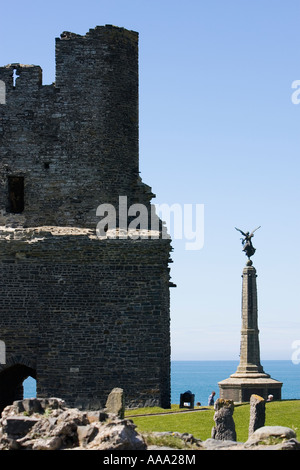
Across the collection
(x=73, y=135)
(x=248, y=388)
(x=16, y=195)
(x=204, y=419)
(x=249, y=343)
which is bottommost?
(x=204, y=419)

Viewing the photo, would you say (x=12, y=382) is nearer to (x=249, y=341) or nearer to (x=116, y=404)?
(x=249, y=341)

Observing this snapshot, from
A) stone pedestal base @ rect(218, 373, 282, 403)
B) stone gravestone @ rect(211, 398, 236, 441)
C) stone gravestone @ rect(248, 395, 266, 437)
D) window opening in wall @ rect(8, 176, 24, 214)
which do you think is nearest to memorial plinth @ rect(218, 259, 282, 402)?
stone pedestal base @ rect(218, 373, 282, 403)

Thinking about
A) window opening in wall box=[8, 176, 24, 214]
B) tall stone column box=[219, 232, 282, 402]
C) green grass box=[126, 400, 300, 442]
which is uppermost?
window opening in wall box=[8, 176, 24, 214]

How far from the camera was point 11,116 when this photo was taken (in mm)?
31547

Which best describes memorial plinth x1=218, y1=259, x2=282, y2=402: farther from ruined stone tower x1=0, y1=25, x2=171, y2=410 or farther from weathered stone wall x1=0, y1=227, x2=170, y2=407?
weathered stone wall x1=0, y1=227, x2=170, y2=407

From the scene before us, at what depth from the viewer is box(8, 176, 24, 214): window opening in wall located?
3141 centimetres

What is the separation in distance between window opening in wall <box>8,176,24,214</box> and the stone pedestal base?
8939 millimetres

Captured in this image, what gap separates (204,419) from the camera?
86.1ft

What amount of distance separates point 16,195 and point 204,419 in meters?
9.76

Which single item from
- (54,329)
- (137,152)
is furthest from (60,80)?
(54,329)

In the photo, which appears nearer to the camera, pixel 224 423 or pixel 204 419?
pixel 224 423

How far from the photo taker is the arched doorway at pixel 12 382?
105 feet

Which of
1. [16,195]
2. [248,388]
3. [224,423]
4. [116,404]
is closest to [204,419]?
[224,423]

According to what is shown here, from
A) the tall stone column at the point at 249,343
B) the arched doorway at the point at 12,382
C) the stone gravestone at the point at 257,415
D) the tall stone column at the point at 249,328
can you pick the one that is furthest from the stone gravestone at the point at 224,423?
the tall stone column at the point at 249,328
